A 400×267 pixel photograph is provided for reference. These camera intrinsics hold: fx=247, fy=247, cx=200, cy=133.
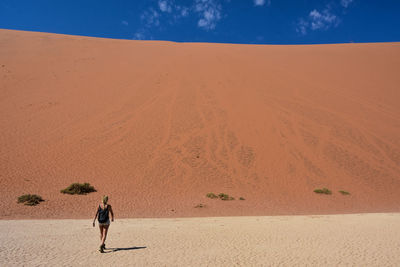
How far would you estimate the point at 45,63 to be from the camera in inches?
912

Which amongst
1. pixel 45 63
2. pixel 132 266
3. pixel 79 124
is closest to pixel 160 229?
pixel 132 266

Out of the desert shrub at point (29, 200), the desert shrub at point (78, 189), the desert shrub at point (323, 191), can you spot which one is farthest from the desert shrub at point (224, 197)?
the desert shrub at point (29, 200)

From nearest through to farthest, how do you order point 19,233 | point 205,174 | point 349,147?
point 19,233 → point 205,174 → point 349,147

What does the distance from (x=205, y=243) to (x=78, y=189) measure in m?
6.51

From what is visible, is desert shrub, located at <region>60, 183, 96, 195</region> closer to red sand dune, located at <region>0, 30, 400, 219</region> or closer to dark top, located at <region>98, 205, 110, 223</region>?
red sand dune, located at <region>0, 30, 400, 219</region>

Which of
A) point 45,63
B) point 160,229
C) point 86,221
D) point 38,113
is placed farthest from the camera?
point 45,63

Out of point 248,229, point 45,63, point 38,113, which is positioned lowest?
point 248,229

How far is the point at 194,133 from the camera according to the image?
49.0 feet

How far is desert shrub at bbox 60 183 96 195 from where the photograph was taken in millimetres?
9641

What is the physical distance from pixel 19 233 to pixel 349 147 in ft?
51.5

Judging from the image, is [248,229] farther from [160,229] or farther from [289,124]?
[289,124]

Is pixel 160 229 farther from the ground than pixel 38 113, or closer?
closer

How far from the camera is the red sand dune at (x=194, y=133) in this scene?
33.4 ft

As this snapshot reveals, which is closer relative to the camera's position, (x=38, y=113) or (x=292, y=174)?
(x=292, y=174)
